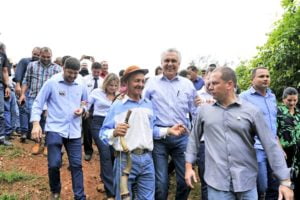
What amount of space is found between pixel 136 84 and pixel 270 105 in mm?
2224

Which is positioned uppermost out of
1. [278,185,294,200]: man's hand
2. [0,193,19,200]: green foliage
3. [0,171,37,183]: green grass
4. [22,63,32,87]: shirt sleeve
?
[22,63,32,87]: shirt sleeve

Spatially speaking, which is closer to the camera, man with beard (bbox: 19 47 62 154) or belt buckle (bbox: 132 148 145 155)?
belt buckle (bbox: 132 148 145 155)

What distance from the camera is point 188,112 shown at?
5996mm

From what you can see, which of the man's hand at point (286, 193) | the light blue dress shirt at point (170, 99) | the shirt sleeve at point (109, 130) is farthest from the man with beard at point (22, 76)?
the man's hand at point (286, 193)

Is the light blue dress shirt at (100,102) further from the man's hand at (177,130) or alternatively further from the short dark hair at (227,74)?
the short dark hair at (227,74)

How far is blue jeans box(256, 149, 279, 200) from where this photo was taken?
5.70 m

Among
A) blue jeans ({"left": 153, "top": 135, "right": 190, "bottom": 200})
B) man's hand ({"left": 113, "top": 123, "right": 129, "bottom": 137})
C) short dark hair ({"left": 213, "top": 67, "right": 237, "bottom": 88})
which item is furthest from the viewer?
blue jeans ({"left": 153, "top": 135, "right": 190, "bottom": 200})

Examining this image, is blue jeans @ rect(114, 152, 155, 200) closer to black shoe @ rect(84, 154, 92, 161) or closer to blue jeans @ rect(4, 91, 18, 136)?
black shoe @ rect(84, 154, 92, 161)

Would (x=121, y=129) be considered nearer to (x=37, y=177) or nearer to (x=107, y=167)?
(x=107, y=167)

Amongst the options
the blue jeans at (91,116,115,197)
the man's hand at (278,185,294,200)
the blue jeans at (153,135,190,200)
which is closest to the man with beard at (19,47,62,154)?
the blue jeans at (91,116,115,197)

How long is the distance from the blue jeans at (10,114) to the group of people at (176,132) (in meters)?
3.54

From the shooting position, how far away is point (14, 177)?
7699mm

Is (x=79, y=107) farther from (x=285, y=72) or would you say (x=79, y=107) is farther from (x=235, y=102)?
(x=285, y=72)

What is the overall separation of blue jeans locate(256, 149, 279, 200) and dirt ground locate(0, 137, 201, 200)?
6.17 ft
